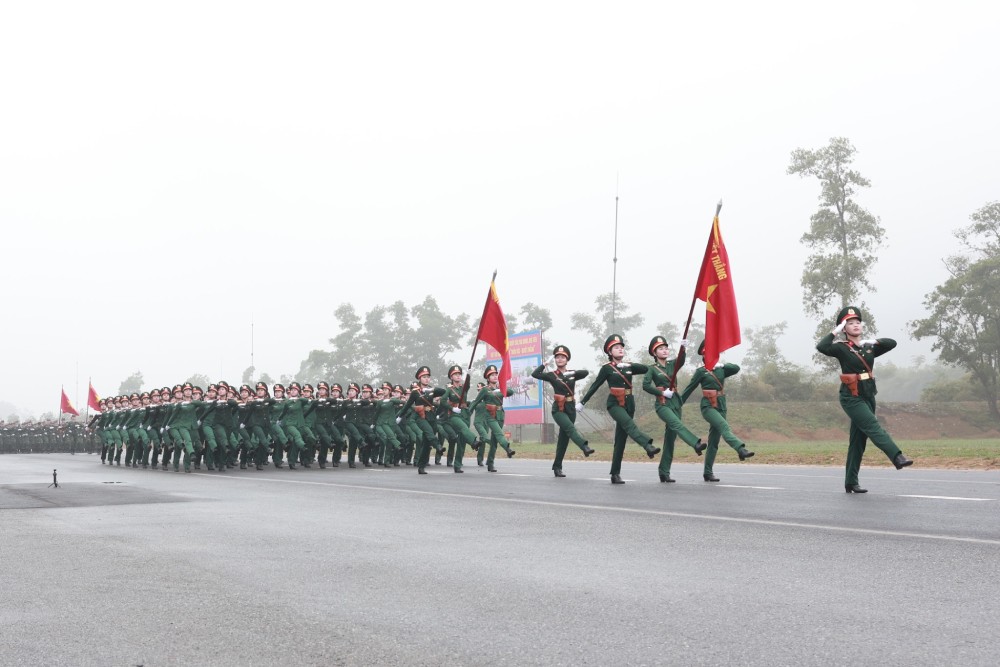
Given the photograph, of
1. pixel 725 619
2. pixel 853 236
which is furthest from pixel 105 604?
pixel 853 236

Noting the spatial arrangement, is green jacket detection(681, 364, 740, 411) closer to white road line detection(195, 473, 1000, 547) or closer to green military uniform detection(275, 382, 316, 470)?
white road line detection(195, 473, 1000, 547)

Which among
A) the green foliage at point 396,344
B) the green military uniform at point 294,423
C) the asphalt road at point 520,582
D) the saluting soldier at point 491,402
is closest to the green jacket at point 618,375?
the asphalt road at point 520,582

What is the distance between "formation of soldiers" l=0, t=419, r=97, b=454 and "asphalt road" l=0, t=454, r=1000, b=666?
162 feet

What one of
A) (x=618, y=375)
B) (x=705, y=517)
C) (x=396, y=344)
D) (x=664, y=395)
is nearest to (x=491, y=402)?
(x=618, y=375)

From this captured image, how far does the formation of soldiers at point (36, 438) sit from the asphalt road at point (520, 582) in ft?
162

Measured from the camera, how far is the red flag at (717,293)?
14.7 m

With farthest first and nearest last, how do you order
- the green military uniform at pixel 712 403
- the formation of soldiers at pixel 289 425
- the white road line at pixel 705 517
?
the formation of soldiers at pixel 289 425 → the green military uniform at pixel 712 403 → the white road line at pixel 705 517

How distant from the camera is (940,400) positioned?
188 feet

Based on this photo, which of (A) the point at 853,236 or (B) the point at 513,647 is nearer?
(B) the point at 513,647

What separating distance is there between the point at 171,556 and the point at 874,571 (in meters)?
4.92

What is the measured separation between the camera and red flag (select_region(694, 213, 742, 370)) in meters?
14.7

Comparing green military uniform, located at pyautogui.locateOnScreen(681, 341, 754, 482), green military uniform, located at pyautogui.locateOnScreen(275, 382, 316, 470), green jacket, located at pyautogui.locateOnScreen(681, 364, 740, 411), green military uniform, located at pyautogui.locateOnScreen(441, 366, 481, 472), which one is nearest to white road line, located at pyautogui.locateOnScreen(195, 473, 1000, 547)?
green military uniform, located at pyautogui.locateOnScreen(681, 341, 754, 482)

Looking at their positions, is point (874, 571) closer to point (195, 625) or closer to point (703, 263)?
point (195, 625)

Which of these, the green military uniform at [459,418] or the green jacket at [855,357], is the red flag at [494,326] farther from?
the green jacket at [855,357]
